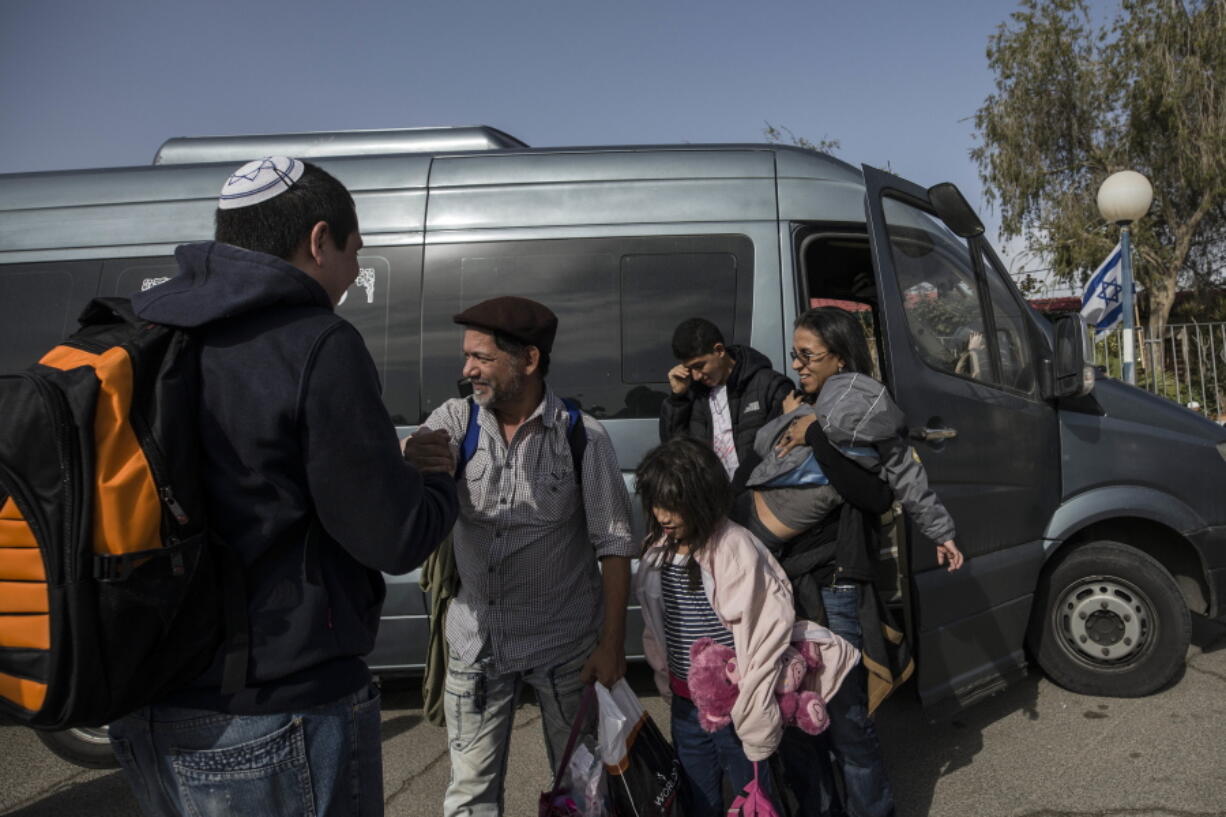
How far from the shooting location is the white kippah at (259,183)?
152cm

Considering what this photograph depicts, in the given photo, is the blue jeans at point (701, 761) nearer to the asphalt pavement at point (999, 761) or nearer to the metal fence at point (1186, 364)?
the asphalt pavement at point (999, 761)

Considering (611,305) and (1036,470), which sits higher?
(611,305)

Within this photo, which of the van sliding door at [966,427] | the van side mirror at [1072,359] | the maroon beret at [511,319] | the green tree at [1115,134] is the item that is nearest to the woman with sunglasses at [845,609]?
the van sliding door at [966,427]

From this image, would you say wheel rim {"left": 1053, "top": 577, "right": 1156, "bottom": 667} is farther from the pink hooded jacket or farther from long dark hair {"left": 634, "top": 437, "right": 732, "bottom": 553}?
long dark hair {"left": 634, "top": 437, "right": 732, "bottom": 553}

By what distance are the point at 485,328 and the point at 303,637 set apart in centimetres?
114

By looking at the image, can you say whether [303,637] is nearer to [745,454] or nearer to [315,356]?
[315,356]

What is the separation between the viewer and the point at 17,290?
419 centimetres

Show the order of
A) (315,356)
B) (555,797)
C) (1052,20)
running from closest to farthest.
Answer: (315,356) < (555,797) < (1052,20)

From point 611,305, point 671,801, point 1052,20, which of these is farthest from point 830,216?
point 1052,20

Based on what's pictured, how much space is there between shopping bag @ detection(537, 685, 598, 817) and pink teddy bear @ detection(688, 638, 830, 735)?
0.40 m

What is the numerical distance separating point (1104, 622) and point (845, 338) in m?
2.33

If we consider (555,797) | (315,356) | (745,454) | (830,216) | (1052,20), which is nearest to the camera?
(315,356)

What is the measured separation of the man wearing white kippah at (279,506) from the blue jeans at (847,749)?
192 centimetres

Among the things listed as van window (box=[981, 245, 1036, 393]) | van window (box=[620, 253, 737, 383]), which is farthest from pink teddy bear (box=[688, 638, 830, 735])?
van window (box=[981, 245, 1036, 393])
